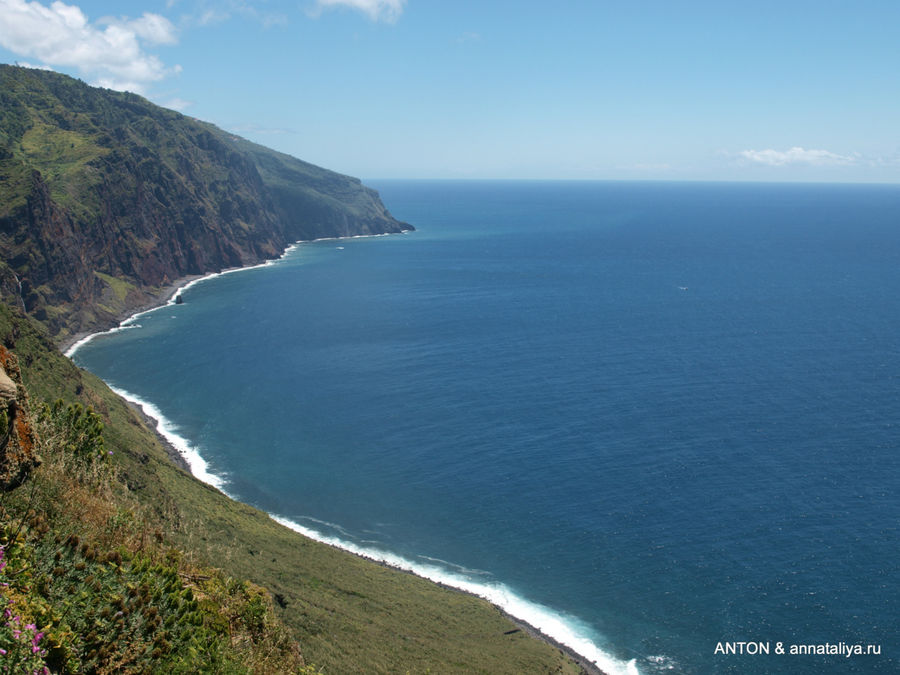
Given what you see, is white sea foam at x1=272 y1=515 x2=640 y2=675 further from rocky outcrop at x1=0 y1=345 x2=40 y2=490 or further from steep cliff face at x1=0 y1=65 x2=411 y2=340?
steep cliff face at x1=0 y1=65 x2=411 y2=340

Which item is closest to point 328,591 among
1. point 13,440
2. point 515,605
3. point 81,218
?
point 515,605

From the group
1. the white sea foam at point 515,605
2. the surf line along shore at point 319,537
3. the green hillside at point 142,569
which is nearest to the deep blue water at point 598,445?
the white sea foam at point 515,605

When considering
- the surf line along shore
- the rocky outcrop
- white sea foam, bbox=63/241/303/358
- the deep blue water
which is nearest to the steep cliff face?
white sea foam, bbox=63/241/303/358

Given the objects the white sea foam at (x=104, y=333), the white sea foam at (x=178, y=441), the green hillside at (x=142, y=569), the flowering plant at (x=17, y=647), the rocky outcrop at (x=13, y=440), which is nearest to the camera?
the flowering plant at (x=17, y=647)

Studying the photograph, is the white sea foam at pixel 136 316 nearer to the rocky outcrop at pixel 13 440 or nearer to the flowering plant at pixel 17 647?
the rocky outcrop at pixel 13 440

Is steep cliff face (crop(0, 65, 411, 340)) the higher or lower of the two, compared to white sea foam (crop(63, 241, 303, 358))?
higher

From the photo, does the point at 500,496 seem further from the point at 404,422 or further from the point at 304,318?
the point at 304,318

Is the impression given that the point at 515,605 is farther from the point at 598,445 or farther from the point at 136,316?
the point at 136,316
